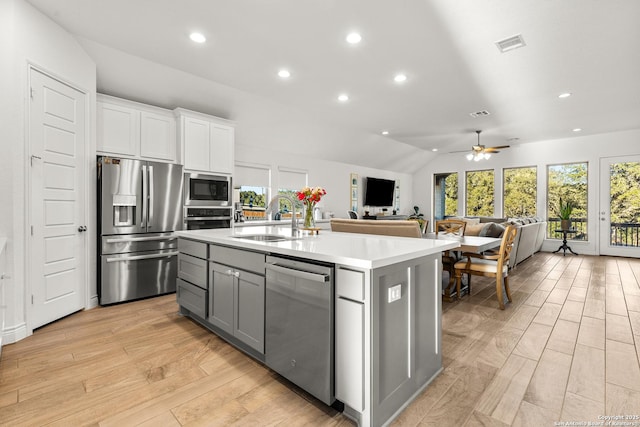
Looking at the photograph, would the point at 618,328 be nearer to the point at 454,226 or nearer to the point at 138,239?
the point at 454,226

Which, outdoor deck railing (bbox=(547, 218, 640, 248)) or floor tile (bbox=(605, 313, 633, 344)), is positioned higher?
outdoor deck railing (bbox=(547, 218, 640, 248))

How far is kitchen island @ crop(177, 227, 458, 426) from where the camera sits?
148 centimetres

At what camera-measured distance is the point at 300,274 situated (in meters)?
1.71

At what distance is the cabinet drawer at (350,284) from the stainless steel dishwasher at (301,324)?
0.15ft

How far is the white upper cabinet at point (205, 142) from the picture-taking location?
13.9 feet

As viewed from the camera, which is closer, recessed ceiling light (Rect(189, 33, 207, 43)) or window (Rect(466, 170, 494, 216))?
recessed ceiling light (Rect(189, 33, 207, 43))

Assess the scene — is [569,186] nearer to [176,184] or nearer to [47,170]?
[176,184]

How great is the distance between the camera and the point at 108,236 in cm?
347

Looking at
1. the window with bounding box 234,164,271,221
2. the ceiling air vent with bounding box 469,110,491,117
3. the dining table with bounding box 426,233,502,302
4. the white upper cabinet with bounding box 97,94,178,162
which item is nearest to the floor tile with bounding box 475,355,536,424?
the dining table with bounding box 426,233,502,302

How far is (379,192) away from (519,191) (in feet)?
12.5

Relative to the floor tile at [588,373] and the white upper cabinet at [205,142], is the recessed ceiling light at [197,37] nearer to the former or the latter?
the white upper cabinet at [205,142]

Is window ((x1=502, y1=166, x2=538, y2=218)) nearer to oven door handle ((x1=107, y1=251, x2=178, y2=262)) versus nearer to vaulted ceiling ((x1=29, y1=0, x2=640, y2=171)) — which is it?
vaulted ceiling ((x1=29, y1=0, x2=640, y2=171))

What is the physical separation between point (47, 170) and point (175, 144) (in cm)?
165

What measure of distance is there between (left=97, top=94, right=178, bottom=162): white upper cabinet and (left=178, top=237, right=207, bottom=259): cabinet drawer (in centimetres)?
173
